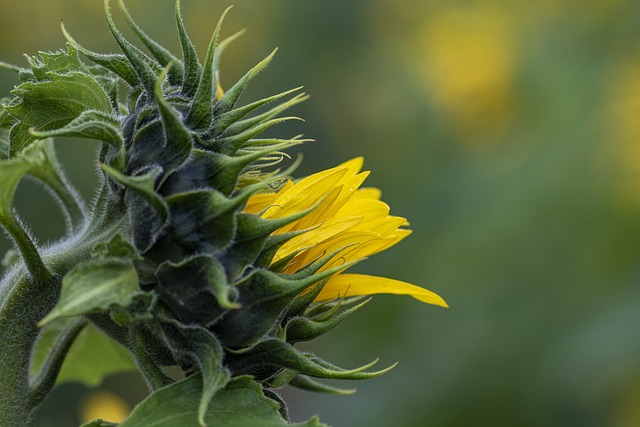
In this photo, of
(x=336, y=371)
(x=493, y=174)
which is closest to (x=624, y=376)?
(x=493, y=174)

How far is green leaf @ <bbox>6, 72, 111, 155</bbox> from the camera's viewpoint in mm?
1417

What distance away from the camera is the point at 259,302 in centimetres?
133

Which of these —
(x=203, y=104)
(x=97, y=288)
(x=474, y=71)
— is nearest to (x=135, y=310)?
(x=97, y=288)

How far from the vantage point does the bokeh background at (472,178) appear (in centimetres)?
394

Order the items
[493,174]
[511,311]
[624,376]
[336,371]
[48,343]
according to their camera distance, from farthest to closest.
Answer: [493,174], [511,311], [624,376], [48,343], [336,371]

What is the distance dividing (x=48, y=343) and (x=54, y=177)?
1.65 feet

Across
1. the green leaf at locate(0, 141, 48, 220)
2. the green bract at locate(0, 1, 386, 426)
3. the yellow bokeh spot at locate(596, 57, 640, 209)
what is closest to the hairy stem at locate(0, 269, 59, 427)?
the green bract at locate(0, 1, 386, 426)

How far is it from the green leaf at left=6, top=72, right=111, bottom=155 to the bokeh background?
253 cm

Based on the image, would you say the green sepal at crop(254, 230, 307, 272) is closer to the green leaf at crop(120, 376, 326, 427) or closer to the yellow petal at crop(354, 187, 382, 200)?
the green leaf at crop(120, 376, 326, 427)

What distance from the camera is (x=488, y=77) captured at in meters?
5.52

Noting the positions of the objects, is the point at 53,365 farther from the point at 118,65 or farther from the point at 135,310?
the point at 118,65

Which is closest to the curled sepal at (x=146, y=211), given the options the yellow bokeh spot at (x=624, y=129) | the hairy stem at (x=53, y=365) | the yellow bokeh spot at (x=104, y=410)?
the hairy stem at (x=53, y=365)

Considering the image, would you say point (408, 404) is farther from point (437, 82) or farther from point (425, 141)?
point (437, 82)

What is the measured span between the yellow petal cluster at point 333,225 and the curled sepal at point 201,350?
0.16 meters
